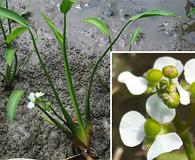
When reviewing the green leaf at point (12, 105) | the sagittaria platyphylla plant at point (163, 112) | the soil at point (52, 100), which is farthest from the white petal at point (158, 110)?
the soil at point (52, 100)

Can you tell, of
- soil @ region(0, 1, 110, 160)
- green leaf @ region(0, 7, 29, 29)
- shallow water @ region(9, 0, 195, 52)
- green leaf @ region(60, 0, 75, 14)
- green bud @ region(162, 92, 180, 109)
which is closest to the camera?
green bud @ region(162, 92, 180, 109)

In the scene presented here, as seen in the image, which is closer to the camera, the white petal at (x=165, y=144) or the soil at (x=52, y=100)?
the white petal at (x=165, y=144)

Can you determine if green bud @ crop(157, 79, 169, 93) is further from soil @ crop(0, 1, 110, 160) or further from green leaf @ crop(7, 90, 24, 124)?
soil @ crop(0, 1, 110, 160)

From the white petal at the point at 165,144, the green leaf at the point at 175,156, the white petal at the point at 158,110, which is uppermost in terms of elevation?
the white petal at the point at 158,110

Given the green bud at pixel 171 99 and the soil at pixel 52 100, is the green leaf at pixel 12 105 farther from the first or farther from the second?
the green bud at pixel 171 99

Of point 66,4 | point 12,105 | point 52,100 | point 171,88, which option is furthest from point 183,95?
point 52,100

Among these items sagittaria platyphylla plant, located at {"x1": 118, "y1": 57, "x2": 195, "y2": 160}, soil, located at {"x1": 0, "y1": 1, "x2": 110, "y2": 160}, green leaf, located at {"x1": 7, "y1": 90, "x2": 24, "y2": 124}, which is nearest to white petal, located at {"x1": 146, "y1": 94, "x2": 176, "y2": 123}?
sagittaria platyphylla plant, located at {"x1": 118, "y1": 57, "x2": 195, "y2": 160}

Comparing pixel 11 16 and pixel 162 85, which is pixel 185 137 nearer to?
pixel 162 85

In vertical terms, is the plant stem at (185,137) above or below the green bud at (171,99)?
below

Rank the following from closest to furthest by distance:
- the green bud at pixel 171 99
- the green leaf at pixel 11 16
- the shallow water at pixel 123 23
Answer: the green bud at pixel 171 99 < the green leaf at pixel 11 16 < the shallow water at pixel 123 23
